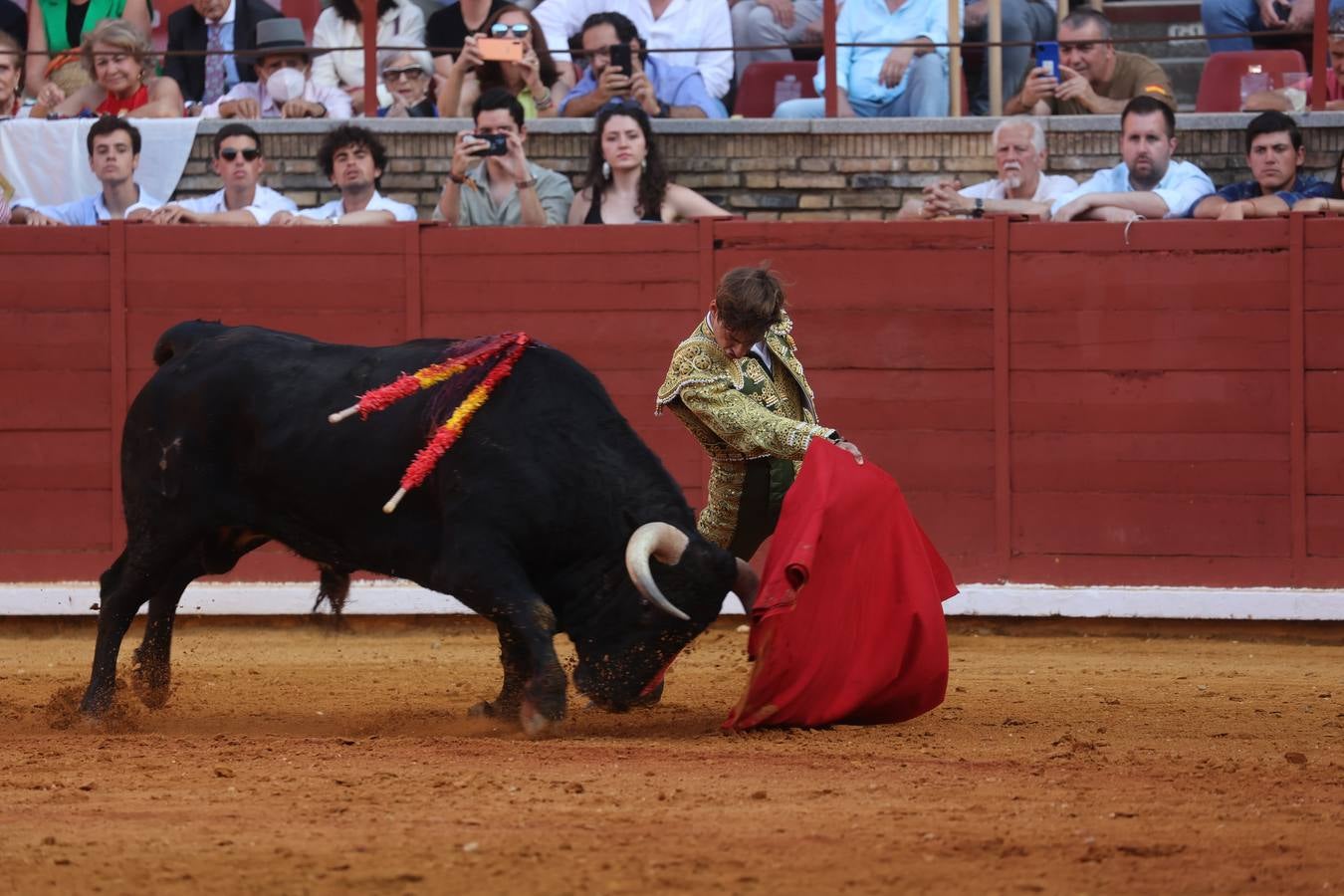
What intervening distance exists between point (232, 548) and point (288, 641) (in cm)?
222

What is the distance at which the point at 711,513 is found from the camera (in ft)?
17.2

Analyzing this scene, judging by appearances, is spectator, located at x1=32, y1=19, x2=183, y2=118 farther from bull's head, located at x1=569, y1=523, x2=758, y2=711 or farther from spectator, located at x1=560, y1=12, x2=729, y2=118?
bull's head, located at x1=569, y1=523, x2=758, y2=711

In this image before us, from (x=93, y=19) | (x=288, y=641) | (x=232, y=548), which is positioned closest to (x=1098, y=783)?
(x=232, y=548)

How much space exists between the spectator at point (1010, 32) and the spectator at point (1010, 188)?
99cm

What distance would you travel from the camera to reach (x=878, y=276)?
24.7ft

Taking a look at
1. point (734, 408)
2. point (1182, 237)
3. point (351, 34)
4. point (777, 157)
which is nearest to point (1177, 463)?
point (1182, 237)

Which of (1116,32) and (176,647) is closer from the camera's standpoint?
(176,647)

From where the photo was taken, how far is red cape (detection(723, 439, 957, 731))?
4.87 m

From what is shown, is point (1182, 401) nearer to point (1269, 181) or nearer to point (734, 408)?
point (1269, 181)

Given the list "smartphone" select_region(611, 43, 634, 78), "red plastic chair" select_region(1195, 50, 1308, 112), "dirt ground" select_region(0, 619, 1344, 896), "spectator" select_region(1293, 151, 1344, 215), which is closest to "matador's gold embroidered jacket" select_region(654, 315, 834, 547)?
"dirt ground" select_region(0, 619, 1344, 896)

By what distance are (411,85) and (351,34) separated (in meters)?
0.46

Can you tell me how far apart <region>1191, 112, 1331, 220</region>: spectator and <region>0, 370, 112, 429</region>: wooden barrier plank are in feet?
14.9

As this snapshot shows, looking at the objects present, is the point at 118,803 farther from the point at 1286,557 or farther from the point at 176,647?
the point at 1286,557

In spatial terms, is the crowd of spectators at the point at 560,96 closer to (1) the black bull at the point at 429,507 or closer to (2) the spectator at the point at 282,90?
(2) the spectator at the point at 282,90
